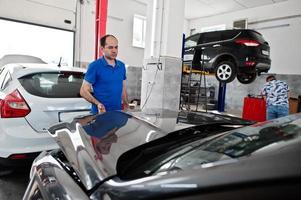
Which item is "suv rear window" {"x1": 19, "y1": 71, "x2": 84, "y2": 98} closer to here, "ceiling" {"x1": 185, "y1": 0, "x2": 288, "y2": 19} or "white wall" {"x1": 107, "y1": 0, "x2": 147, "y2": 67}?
"white wall" {"x1": 107, "y1": 0, "x2": 147, "y2": 67}

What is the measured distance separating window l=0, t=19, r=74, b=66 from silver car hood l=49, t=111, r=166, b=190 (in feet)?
24.0

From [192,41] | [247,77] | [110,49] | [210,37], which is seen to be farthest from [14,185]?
[247,77]

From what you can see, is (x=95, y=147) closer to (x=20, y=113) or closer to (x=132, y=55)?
(x=20, y=113)

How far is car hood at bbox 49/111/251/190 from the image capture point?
857 millimetres

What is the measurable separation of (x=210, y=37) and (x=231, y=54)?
3.63 feet

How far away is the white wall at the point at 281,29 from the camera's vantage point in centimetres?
956

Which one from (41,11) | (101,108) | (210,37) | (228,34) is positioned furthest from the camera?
(41,11)

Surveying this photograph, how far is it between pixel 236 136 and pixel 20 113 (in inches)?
90.3

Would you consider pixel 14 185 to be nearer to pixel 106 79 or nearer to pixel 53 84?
pixel 53 84

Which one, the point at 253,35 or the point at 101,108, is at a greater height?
the point at 253,35

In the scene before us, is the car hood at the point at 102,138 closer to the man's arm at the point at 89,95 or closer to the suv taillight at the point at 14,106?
the man's arm at the point at 89,95

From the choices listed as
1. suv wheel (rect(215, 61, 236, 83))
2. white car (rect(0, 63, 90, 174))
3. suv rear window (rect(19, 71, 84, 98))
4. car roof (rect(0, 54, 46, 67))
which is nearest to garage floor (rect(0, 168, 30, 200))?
white car (rect(0, 63, 90, 174))

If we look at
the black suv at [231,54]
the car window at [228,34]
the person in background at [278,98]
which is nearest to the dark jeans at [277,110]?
the person in background at [278,98]

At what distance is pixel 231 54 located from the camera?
262 inches
